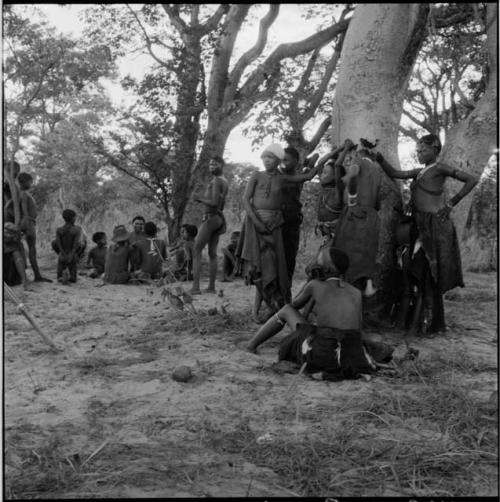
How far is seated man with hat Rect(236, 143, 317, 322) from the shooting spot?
535 centimetres

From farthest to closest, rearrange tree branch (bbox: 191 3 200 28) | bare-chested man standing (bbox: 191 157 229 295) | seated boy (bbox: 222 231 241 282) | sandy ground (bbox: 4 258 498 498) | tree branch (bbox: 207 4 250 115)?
tree branch (bbox: 191 3 200 28) < tree branch (bbox: 207 4 250 115) < seated boy (bbox: 222 231 241 282) < bare-chested man standing (bbox: 191 157 229 295) < sandy ground (bbox: 4 258 498 498)

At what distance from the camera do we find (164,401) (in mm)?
3342

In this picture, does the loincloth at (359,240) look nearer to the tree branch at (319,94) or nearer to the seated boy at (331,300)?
the seated boy at (331,300)

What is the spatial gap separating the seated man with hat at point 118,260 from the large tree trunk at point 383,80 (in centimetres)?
380

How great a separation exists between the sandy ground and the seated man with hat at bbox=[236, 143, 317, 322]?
39 centimetres

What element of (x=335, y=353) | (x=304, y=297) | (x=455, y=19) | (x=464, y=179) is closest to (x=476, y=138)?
(x=464, y=179)

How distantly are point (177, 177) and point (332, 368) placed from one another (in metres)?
8.04

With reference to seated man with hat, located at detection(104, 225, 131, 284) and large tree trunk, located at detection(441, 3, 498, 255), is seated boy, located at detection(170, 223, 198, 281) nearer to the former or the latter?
seated man with hat, located at detection(104, 225, 131, 284)

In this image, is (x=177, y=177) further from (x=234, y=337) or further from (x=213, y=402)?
(x=213, y=402)

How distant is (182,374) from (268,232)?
199cm

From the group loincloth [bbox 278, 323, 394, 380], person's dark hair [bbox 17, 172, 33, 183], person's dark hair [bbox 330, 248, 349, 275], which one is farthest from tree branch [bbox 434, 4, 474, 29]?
Answer: loincloth [bbox 278, 323, 394, 380]

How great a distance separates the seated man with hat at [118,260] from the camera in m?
8.31

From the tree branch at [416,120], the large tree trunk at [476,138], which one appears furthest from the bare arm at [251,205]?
the tree branch at [416,120]

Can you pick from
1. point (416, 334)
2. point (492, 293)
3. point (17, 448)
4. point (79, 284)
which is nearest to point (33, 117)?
point (79, 284)
